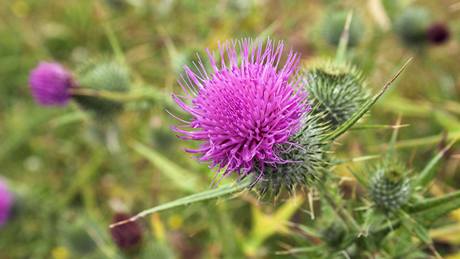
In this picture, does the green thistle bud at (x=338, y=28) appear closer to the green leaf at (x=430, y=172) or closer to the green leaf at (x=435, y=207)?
the green leaf at (x=430, y=172)

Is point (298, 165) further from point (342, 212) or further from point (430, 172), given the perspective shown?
point (430, 172)

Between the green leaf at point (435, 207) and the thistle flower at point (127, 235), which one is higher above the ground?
the green leaf at point (435, 207)

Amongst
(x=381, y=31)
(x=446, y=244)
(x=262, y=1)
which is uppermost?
(x=262, y=1)

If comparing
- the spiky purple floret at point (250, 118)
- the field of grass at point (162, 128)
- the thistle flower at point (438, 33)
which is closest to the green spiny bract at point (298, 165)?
the spiky purple floret at point (250, 118)

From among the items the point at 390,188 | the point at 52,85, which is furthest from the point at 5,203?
the point at 390,188

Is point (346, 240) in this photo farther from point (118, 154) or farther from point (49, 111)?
point (49, 111)

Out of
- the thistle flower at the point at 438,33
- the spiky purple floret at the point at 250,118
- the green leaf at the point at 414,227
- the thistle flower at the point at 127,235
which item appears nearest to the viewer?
the spiky purple floret at the point at 250,118

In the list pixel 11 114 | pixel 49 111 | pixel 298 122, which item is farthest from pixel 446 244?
pixel 11 114
